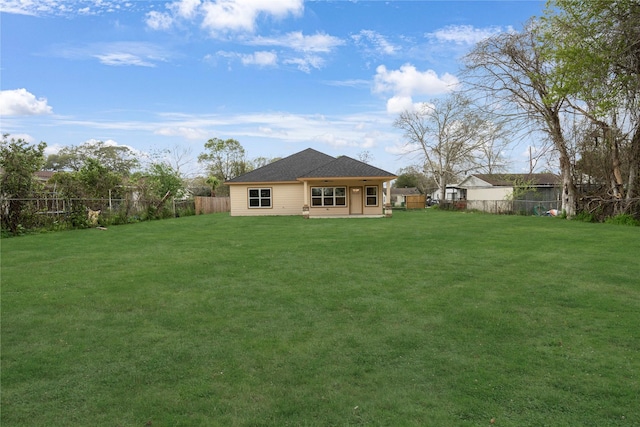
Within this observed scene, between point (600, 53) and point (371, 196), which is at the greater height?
point (600, 53)

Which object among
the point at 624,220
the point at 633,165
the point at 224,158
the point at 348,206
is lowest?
the point at 624,220

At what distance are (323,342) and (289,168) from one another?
2384 cm

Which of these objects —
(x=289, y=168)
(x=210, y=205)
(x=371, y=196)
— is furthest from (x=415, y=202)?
(x=210, y=205)

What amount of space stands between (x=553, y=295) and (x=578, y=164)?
16964mm

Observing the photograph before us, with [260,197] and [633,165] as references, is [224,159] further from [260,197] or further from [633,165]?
[633,165]

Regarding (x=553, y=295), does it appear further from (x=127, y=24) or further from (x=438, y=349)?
(x=127, y=24)

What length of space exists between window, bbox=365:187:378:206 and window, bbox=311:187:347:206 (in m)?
1.46

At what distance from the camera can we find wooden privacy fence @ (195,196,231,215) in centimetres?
2872

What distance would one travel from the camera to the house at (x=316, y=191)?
23.5 m

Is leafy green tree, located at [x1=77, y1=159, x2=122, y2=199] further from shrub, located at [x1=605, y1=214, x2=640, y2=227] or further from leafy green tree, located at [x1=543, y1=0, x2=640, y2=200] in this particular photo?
shrub, located at [x1=605, y1=214, x2=640, y2=227]

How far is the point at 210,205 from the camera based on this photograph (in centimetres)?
3067

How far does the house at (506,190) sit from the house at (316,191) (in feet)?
28.2

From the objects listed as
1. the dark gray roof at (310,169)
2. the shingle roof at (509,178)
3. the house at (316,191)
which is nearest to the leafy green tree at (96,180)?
the house at (316,191)

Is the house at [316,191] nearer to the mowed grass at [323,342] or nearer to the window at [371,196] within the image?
the window at [371,196]
